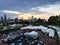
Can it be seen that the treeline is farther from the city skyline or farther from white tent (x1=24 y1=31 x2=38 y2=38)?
white tent (x1=24 y1=31 x2=38 y2=38)

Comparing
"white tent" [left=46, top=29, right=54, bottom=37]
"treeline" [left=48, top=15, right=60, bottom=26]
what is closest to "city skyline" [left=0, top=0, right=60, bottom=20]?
"treeline" [left=48, top=15, right=60, bottom=26]

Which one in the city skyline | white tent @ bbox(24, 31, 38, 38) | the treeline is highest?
the city skyline

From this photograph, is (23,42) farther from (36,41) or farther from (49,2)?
(49,2)

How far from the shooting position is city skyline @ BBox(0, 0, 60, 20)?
2102mm

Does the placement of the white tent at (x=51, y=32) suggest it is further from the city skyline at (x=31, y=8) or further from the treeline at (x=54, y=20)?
the city skyline at (x=31, y=8)

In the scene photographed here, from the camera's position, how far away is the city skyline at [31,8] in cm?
210

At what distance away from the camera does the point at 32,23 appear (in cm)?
205

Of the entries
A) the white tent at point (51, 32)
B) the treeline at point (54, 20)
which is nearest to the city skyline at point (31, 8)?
the treeline at point (54, 20)

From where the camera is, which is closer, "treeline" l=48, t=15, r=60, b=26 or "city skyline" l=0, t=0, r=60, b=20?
"treeline" l=48, t=15, r=60, b=26

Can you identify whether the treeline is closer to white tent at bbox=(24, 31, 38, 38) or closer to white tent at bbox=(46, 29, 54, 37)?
white tent at bbox=(46, 29, 54, 37)

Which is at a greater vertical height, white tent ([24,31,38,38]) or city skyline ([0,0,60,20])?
city skyline ([0,0,60,20])

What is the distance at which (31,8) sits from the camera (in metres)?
2.13

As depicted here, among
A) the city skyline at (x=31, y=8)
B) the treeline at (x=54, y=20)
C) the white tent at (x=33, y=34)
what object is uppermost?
the city skyline at (x=31, y=8)

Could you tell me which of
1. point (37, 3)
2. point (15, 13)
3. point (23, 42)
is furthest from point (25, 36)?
point (37, 3)
